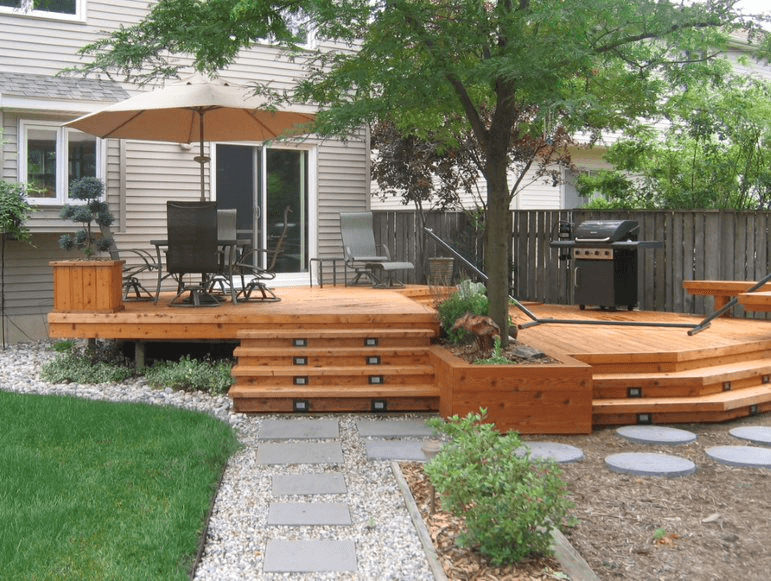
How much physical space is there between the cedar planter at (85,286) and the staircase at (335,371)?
1392mm

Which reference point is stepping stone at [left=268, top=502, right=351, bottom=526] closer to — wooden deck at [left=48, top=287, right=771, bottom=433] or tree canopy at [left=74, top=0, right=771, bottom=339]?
wooden deck at [left=48, top=287, right=771, bottom=433]

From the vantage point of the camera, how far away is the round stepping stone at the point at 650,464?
504cm

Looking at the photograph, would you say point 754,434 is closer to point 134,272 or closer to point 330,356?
point 330,356

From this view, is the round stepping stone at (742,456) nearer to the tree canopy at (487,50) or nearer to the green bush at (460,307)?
the tree canopy at (487,50)

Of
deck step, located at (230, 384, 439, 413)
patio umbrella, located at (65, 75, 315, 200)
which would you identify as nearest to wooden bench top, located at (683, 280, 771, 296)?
deck step, located at (230, 384, 439, 413)

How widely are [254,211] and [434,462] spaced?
832cm

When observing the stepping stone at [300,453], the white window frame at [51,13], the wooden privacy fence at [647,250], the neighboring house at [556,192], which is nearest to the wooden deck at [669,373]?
the stepping stone at [300,453]

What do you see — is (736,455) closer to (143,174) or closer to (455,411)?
(455,411)

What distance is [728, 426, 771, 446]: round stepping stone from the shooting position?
19.4 ft

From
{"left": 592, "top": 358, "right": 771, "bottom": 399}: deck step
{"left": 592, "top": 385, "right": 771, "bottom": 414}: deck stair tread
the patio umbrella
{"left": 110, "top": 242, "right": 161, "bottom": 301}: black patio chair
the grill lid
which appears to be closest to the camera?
{"left": 592, "top": 385, "right": 771, "bottom": 414}: deck stair tread

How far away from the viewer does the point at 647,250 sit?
35.8 ft

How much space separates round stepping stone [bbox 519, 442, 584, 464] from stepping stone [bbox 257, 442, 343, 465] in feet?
3.72

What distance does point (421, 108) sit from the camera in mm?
6875

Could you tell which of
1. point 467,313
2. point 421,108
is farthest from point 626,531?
point 421,108
